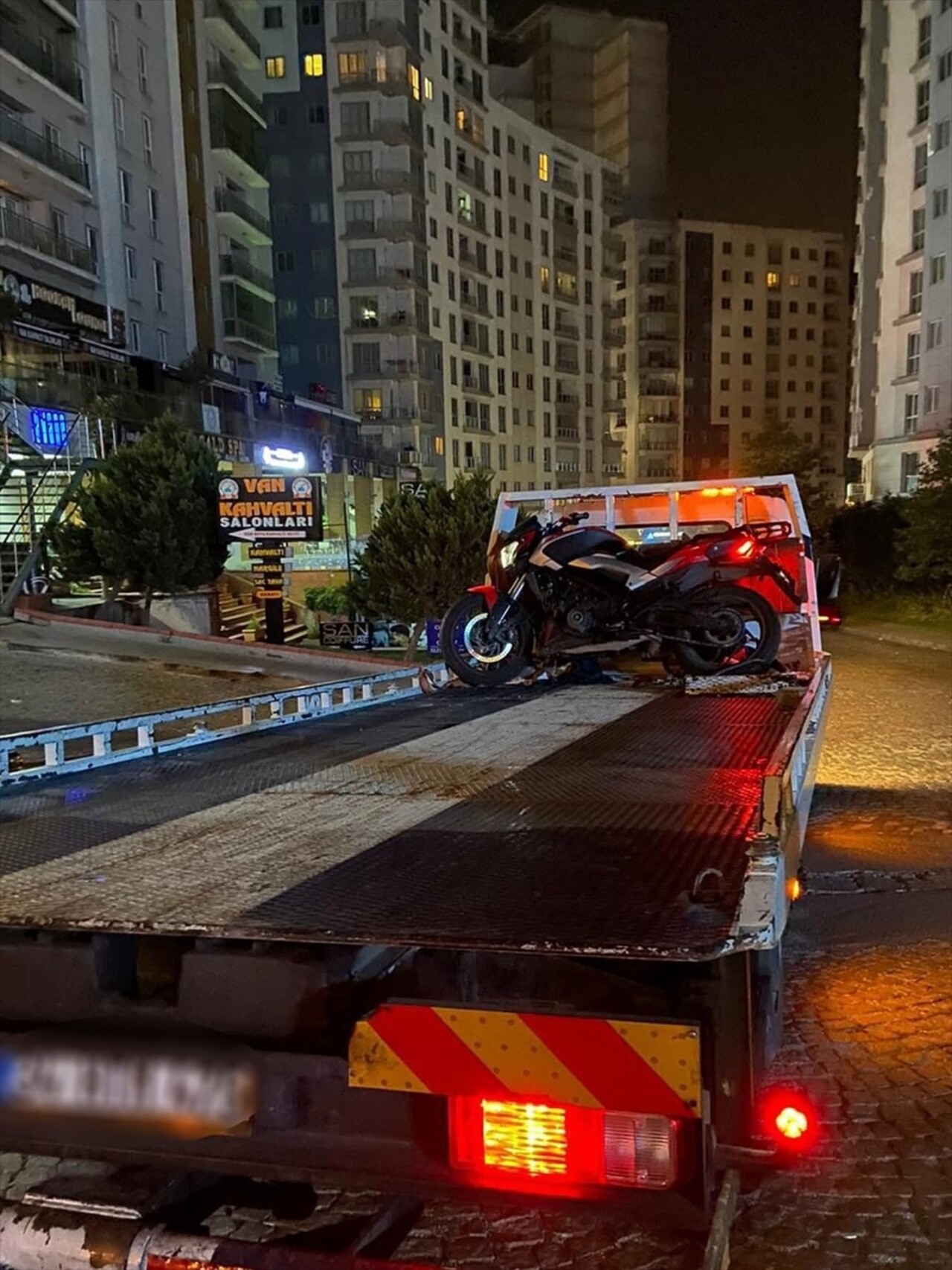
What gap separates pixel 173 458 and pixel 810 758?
1791 cm

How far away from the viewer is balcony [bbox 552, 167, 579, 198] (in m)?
75.7

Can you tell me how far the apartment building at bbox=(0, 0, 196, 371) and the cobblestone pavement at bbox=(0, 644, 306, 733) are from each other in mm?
12922

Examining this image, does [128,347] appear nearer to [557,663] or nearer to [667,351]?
[557,663]

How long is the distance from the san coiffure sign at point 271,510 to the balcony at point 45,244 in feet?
57.5

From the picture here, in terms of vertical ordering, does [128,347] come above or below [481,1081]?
above

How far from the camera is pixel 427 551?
17438 mm

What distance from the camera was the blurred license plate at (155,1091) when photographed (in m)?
1.92

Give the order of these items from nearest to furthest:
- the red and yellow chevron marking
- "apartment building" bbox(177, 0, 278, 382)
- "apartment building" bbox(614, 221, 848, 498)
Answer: the red and yellow chevron marking, "apartment building" bbox(177, 0, 278, 382), "apartment building" bbox(614, 221, 848, 498)

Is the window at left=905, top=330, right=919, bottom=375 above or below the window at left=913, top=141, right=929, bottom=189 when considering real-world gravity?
below

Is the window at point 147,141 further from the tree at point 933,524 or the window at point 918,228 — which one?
the tree at point 933,524

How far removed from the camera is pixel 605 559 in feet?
22.9

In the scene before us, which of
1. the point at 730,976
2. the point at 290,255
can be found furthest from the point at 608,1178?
the point at 290,255

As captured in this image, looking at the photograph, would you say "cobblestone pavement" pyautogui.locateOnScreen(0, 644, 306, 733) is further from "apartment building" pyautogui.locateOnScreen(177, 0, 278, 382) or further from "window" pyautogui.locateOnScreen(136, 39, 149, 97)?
"window" pyautogui.locateOnScreen(136, 39, 149, 97)

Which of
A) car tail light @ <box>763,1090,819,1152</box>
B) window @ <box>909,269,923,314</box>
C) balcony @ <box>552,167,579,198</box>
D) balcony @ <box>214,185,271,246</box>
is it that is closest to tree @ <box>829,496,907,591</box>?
window @ <box>909,269,923,314</box>
